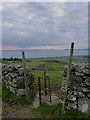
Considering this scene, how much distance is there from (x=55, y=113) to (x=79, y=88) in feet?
4.33

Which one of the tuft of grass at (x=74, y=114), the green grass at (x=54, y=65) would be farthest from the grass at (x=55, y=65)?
the tuft of grass at (x=74, y=114)

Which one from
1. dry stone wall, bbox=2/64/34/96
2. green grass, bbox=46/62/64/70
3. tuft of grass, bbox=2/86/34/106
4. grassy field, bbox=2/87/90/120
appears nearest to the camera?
grassy field, bbox=2/87/90/120

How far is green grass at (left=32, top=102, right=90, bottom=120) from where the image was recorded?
4.50 m

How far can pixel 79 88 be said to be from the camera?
470cm

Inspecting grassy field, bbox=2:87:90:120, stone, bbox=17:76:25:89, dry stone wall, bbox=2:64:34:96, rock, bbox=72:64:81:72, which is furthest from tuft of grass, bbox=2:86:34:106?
rock, bbox=72:64:81:72

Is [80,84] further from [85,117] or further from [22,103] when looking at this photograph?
[22,103]

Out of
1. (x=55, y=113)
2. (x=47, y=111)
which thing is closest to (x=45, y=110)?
(x=47, y=111)

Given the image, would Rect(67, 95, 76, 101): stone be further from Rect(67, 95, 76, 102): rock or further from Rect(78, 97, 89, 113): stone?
Rect(78, 97, 89, 113): stone

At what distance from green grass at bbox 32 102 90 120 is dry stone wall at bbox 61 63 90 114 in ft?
0.68

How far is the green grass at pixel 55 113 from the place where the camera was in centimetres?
450

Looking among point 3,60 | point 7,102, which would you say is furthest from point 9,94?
point 3,60

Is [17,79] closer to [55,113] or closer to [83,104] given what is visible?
[55,113]

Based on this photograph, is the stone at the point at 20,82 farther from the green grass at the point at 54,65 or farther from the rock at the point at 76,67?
the rock at the point at 76,67

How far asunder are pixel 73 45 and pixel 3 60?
5290 mm
